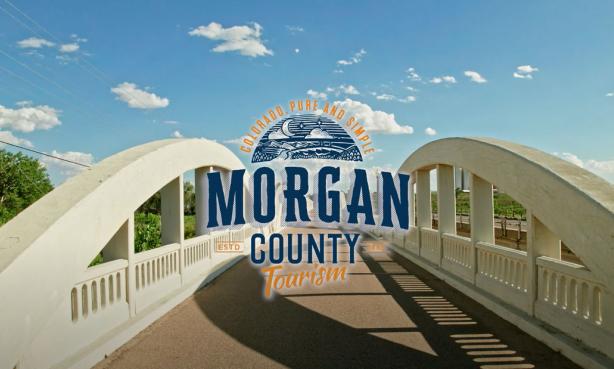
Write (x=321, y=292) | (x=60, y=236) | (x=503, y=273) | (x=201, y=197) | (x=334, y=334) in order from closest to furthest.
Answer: (x=60, y=236) → (x=334, y=334) → (x=503, y=273) → (x=321, y=292) → (x=201, y=197)

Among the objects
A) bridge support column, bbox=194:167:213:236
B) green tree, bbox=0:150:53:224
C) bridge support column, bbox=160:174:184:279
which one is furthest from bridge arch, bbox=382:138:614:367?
green tree, bbox=0:150:53:224

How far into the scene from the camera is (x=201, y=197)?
1181 cm

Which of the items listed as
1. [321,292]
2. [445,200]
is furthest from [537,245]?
[445,200]

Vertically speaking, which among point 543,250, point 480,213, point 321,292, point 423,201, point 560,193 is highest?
point 560,193

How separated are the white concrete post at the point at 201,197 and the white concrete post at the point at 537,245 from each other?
24.0ft

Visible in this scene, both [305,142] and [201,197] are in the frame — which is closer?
[201,197]

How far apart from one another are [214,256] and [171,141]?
4.41m

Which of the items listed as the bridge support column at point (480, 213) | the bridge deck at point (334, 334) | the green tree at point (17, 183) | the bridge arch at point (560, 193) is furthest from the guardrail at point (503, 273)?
the green tree at point (17, 183)

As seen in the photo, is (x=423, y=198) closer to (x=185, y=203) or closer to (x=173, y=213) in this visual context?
(x=173, y=213)

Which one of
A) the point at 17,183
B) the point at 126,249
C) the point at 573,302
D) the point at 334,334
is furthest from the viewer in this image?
the point at 17,183

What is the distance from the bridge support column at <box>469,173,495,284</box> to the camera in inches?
350

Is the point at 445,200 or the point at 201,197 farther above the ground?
the point at 201,197

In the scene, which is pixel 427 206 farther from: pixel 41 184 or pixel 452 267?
pixel 41 184

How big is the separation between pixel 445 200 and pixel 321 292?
4.19 meters
